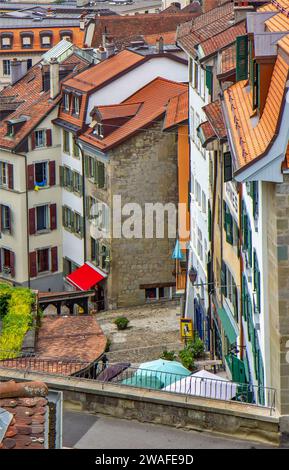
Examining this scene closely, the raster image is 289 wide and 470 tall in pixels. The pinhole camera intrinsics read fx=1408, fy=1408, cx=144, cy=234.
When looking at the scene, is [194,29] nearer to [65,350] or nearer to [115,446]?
[65,350]

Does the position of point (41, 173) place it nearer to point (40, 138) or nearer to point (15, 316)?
point (40, 138)

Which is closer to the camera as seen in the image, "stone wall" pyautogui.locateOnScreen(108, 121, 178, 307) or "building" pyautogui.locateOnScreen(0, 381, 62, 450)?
"building" pyautogui.locateOnScreen(0, 381, 62, 450)

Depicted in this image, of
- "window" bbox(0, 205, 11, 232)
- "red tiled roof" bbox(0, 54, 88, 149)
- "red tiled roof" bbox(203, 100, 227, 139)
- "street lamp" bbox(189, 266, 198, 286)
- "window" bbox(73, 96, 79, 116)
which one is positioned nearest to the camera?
"red tiled roof" bbox(203, 100, 227, 139)

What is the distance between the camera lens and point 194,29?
65812mm

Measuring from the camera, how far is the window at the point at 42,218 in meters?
85.7

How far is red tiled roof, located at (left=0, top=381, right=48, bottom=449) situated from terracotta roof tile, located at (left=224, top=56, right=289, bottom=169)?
302 inches

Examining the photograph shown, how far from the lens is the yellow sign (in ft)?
215

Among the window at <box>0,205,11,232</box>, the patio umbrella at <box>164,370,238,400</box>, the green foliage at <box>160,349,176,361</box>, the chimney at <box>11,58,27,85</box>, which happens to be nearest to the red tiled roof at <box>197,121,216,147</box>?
the green foliage at <box>160,349,176,361</box>

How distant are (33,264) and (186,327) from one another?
21.8 m

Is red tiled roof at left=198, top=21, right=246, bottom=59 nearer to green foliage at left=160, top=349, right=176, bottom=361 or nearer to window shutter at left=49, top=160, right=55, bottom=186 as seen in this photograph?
green foliage at left=160, top=349, right=176, bottom=361

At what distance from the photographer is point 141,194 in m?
77.3

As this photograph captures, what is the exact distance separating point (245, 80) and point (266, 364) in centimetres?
823

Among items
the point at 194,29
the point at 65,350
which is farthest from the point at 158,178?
the point at 65,350

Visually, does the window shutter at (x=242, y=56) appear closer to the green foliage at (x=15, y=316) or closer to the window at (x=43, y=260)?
the green foliage at (x=15, y=316)
